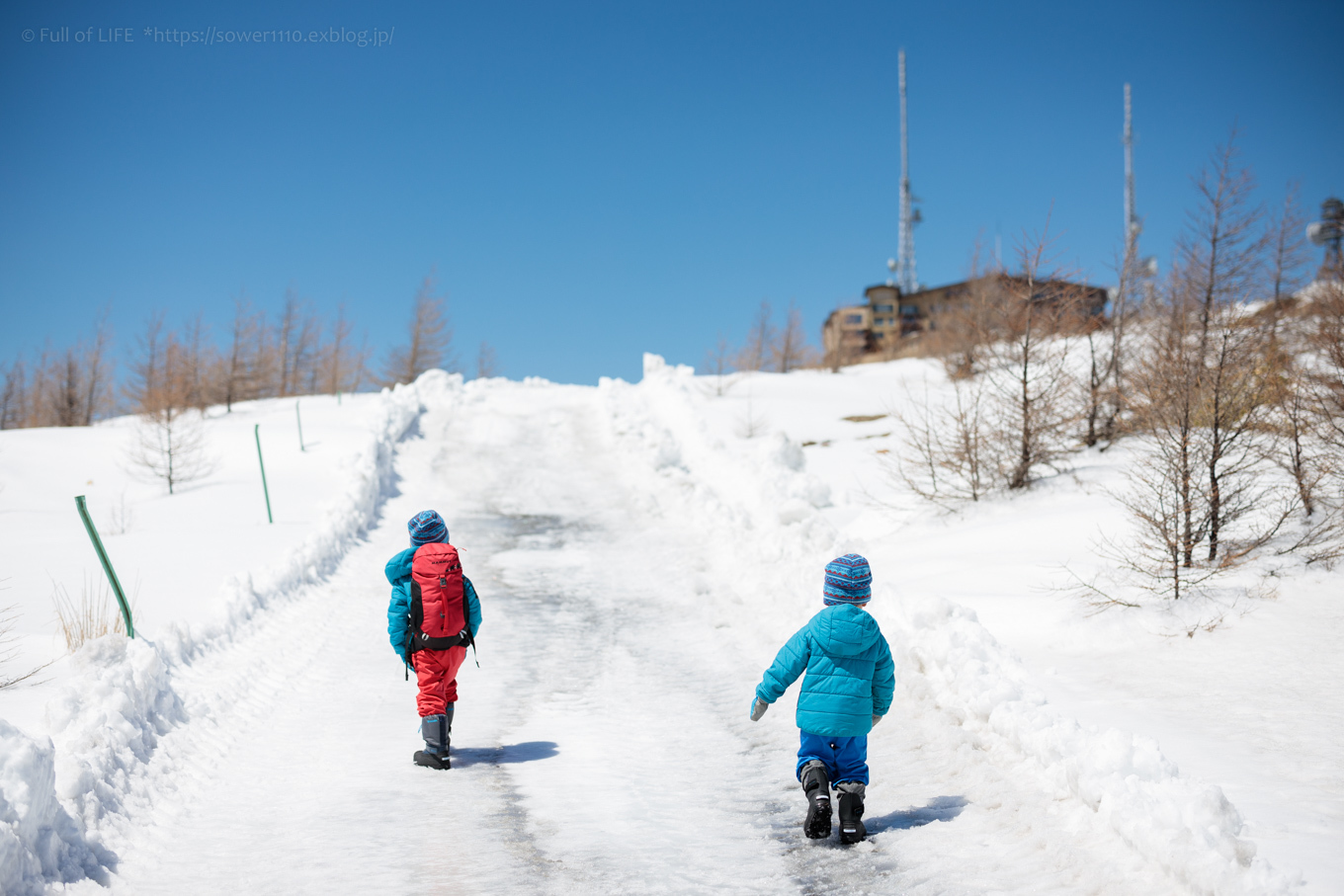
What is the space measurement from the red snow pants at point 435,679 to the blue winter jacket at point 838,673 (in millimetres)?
2324

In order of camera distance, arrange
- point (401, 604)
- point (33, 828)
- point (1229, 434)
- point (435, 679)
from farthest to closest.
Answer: point (1229, 434) → point (401, 604) → point (435, 679) → point (33, 828)

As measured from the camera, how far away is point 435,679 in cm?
575

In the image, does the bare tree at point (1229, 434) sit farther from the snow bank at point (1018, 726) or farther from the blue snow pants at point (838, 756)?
the blue snow pants at point (838, 756)

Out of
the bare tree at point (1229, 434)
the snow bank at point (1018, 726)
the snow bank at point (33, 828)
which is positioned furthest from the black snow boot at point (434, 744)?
the bare tree at point (1229, 434)

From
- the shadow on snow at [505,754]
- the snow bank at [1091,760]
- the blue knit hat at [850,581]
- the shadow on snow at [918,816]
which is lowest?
the shadow on snow at [505,754]

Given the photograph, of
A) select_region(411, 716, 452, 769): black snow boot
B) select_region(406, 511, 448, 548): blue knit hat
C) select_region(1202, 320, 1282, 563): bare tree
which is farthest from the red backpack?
select_region(1202, 320, 1282, 563): bare tree

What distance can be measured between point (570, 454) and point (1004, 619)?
13289 mm

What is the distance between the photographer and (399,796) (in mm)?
5168

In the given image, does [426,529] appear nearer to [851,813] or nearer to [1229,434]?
[851,813]

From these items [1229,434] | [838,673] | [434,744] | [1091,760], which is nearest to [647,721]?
[434,744]

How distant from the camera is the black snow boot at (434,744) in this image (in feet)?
18.4

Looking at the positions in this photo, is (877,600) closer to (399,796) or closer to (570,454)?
(399,796)

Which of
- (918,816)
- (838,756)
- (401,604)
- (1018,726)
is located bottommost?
(918,816)

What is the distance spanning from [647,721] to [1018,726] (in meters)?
2.74
